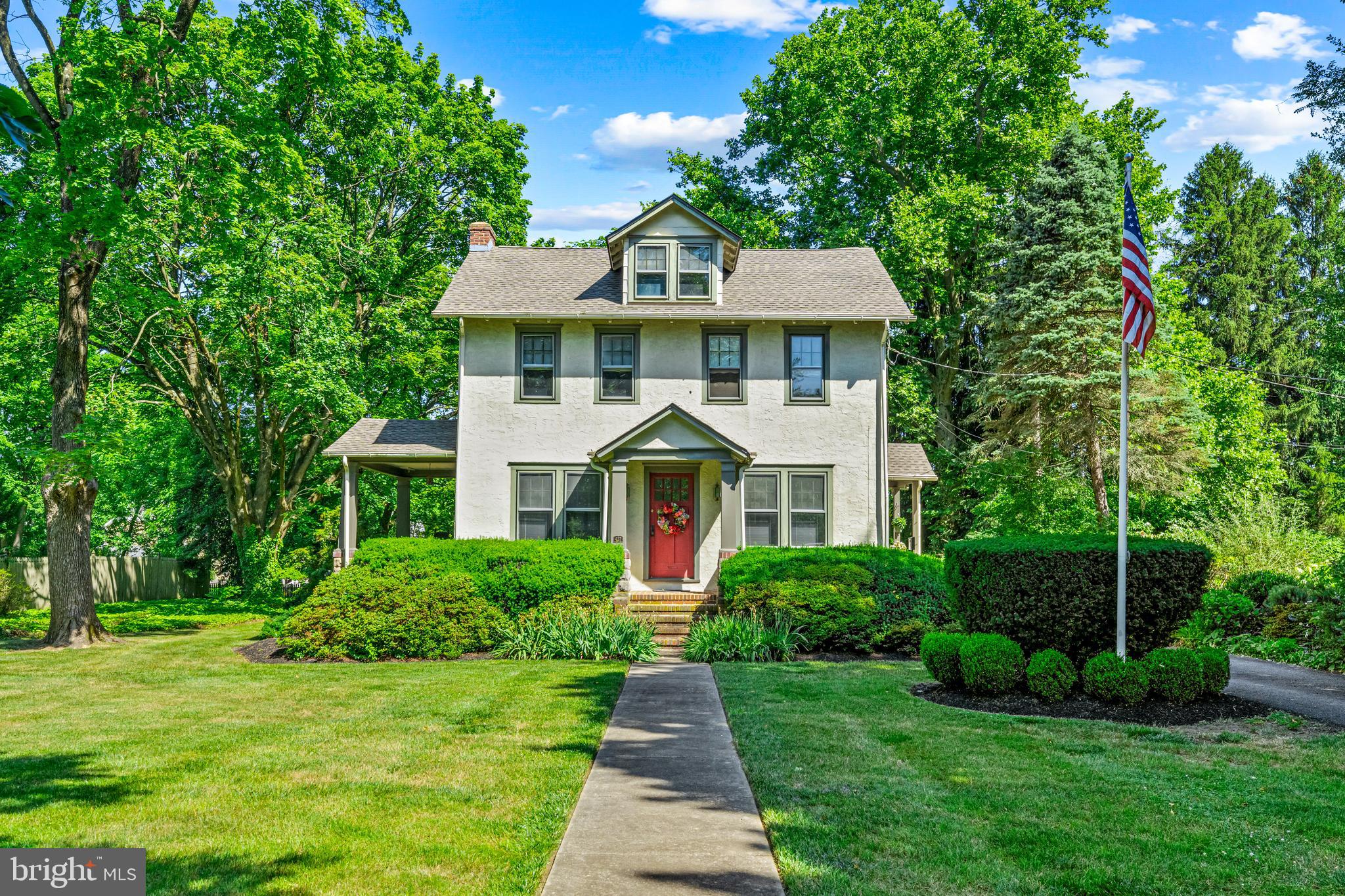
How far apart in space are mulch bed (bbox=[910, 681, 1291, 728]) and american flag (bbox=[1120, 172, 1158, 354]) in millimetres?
3837

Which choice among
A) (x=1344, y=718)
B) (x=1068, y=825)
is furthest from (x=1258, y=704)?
(x=1068, y=825)

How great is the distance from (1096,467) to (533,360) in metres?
13.3

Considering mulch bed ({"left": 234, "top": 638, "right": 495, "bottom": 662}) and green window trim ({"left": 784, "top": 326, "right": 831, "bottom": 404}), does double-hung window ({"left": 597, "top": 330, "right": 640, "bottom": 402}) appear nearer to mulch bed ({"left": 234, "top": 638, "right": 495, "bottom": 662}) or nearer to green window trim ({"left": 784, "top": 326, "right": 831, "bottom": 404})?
green window trim ({"left": 784, "top": 326, "right": 831, "bottom": 404})

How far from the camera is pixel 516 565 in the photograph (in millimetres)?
15062

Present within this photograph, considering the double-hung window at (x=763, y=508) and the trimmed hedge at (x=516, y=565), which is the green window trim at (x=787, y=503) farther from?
the trimmed hedge at (x=516, y=565)

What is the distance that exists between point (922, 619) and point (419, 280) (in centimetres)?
1742

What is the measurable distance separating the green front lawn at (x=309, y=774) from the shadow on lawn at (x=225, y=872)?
12 millimetres

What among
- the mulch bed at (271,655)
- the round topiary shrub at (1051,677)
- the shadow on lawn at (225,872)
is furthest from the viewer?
the mulch bed at (271,655)

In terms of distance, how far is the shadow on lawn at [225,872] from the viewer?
13.7 feet

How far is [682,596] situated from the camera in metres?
16.2

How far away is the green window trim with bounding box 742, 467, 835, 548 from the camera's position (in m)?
18.0

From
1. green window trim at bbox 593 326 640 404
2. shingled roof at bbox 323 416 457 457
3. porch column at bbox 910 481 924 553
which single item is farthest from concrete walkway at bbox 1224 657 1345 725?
shingled roof at bbox 323 416 457 457

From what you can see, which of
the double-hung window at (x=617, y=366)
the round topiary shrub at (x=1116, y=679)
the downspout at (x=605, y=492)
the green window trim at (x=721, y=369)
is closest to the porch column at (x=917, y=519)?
the green window trim at (x=721, y=369)

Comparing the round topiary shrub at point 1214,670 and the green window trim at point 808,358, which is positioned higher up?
the green window trim at point 808,358
